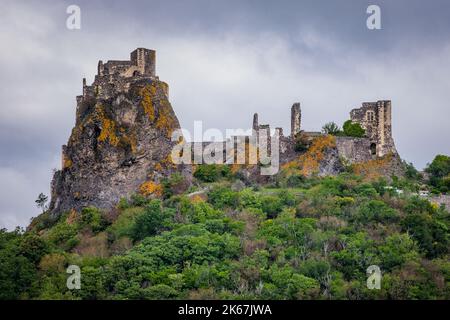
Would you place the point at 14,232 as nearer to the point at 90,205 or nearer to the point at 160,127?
the point at 90,205

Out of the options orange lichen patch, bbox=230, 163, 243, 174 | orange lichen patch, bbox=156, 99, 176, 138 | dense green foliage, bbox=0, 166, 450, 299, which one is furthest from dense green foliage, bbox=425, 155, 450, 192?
orange lichen patch, bbox=156, 99, 176, 138

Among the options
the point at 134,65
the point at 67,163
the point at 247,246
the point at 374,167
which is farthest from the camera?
the point at 374,167

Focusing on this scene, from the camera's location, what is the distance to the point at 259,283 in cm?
5600

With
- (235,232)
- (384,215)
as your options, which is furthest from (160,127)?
(384,215)

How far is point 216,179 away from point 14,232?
10849mm

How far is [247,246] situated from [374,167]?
11620 millimetres

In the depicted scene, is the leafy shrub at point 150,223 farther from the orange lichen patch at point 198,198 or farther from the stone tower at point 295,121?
the stone tower at point 295,121

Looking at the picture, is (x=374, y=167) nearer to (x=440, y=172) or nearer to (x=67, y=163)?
(x=440, y=172)

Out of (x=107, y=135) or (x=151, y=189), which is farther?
(x=107, y=135)

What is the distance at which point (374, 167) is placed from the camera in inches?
2685

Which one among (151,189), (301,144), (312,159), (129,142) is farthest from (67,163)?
(312,159)

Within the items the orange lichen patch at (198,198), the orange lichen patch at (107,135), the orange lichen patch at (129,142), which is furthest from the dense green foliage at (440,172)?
the orange lichen patch at (107,135)

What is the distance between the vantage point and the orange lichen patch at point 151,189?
64938 mm

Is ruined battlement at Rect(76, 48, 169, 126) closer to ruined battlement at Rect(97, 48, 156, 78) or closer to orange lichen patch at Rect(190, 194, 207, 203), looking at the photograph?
ruined battlement at Rect(97, 48, 156, 78)
